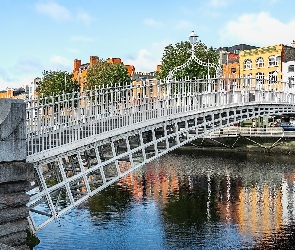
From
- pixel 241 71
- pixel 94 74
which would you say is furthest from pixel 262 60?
pixel 94 74

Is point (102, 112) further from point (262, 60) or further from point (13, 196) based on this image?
point (262, 60)

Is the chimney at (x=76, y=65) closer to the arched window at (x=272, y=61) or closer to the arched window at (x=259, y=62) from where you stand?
the arched window at (x=259, y=62)

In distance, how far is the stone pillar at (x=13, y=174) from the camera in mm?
12805

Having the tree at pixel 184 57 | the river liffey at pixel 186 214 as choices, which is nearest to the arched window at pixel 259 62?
the tree at pixel 184 57

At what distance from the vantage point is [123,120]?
59.1ft

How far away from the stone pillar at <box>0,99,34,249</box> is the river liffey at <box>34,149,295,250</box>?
28.0 feet

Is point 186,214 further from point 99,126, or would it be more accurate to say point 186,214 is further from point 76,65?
point 76,65

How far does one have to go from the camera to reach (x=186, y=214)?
89.8 ft

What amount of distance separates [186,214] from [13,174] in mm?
15731

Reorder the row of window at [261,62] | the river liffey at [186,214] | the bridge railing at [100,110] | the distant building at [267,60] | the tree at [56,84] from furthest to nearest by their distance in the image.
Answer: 1. the row of window at [261,62]
2. the distant building at [267,60]
3. the tree at [56,84]
4. the river liffey at [186,214]
5. the bridge railing at [100,110]

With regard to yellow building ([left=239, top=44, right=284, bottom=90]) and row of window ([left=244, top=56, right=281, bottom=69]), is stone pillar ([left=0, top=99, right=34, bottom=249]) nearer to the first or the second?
yellow building ([left=239, top=44, right=284, bottom=90])

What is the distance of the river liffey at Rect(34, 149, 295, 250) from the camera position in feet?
73.4

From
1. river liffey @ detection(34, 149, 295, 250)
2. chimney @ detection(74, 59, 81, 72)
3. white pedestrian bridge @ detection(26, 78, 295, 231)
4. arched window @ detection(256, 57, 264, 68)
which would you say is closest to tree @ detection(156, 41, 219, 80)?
river liffey @ detection(34, 149, 295, 250)

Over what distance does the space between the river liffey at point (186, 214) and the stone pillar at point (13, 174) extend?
8.54m
